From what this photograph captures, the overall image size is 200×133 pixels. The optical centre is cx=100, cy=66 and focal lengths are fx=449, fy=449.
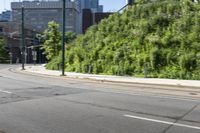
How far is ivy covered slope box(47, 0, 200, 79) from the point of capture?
108ft

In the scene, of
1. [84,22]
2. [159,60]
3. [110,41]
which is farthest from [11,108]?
[84,22]

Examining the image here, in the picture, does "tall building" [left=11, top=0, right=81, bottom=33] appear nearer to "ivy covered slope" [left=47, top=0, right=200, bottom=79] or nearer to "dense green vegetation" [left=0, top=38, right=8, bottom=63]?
"dense green vegetation" [left=0, top=38, right=8, bottom=63]

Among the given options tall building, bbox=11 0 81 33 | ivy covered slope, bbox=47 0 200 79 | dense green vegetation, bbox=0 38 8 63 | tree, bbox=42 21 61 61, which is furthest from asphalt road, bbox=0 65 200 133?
tall building, bbox=11 0 81 33

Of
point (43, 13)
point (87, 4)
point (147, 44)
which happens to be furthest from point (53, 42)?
point (87, 4)

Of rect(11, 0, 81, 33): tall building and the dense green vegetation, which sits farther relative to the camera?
rect(11, 0, 81, 33): tall building

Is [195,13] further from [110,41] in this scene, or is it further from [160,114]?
[160,114]

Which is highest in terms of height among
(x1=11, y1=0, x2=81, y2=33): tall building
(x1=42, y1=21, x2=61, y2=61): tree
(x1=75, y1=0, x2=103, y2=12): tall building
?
(x1=75, y1=0, x2=103, y2=12): tall building

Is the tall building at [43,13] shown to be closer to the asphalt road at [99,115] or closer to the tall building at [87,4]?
the tall building at [87,4]

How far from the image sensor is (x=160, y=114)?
506 inches

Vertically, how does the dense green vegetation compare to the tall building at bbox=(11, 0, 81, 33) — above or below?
below

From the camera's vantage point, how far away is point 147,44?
123 ft

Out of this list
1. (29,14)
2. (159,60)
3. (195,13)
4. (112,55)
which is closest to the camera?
(159,60)

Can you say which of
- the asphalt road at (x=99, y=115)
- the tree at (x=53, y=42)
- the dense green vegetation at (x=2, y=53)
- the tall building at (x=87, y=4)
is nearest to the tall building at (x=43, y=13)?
the tall building at (x=87, y=4)

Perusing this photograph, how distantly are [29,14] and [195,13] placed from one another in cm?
12580
